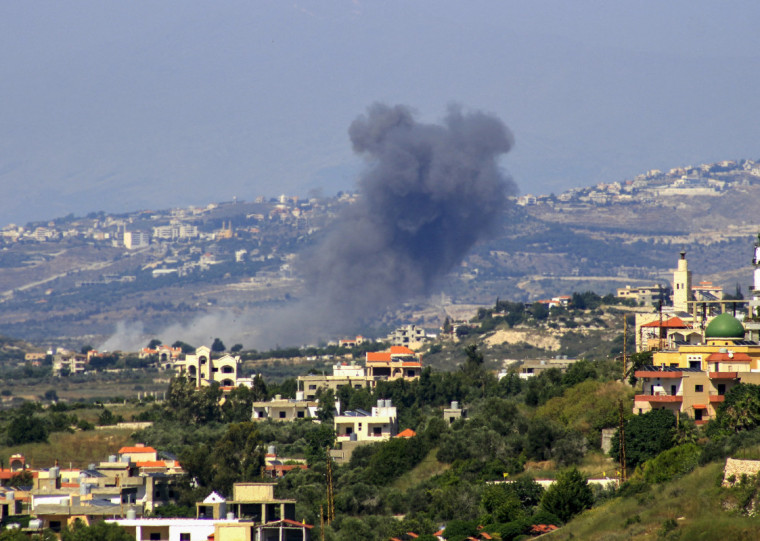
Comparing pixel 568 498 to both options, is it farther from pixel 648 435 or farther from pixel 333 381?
pixel 333 381

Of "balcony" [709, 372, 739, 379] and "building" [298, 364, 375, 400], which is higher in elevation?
"balcony" [709, 372, 739, 379]

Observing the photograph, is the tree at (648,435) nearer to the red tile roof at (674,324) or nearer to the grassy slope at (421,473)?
the grassy slope at (421,473)

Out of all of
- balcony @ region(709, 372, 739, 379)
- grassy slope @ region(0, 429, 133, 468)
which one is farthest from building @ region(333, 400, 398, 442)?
balcony @ region(709, 372, 739, 379)

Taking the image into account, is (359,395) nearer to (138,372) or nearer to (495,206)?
(138,372)

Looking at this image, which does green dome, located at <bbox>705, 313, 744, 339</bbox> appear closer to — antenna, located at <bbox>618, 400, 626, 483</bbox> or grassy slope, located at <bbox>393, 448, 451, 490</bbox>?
antenna, located at <bbox>618, 400, 626, 483</bbox>

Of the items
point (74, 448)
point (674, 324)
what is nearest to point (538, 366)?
point (674, 324)

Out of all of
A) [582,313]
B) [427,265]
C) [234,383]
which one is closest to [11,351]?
[427,265]
